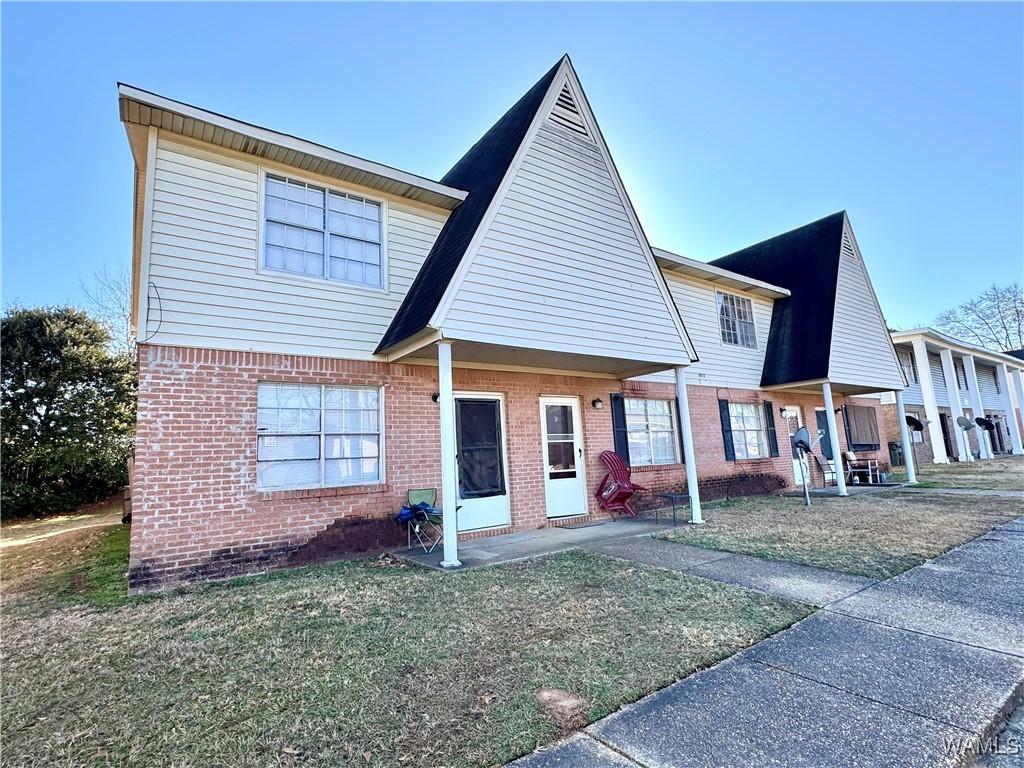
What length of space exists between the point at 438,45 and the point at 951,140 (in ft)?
58.5

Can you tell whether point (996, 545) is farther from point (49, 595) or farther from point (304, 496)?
point (49, 595)

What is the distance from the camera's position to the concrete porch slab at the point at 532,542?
594 cm

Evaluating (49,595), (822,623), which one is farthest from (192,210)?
(822,623)

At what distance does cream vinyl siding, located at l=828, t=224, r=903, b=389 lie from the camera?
1180 cm

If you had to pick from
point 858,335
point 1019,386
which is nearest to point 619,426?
point 858,335

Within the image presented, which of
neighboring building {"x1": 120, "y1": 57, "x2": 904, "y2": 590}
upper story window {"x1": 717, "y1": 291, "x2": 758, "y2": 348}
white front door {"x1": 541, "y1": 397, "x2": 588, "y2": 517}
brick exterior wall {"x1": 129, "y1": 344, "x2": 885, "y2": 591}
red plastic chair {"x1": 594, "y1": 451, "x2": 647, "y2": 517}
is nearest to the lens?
brick exterior wall {"x1": 129, "y1": 344, "x2": 885, "y2": 591}

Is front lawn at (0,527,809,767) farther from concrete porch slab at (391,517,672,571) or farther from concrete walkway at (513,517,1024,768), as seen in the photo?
concrete porch slab at (391,517,672,571)

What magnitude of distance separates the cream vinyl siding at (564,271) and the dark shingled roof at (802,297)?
5.59 metres

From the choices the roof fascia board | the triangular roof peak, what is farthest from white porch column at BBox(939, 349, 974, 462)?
the roof fascia board

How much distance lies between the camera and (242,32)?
9.55 meters

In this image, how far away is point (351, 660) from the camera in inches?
125

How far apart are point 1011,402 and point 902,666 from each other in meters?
36.1

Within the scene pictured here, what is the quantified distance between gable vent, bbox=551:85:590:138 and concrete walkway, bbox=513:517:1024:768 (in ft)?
24.9

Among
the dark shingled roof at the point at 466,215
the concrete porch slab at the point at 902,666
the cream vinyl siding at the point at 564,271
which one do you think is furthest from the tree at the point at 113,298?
the concrete porch slab at the point at 902,666
